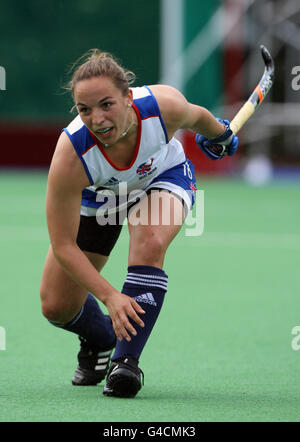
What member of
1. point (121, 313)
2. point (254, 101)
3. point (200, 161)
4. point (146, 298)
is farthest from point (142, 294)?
point (200, 161)

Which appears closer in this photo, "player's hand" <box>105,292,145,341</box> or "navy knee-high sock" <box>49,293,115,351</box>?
"player's hand" <box>105,292,145,341</box>

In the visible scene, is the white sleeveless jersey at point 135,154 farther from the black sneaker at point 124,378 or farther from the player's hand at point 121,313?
the black sneaker at point 124,378

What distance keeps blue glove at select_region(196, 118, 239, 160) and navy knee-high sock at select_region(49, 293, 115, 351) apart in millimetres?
867

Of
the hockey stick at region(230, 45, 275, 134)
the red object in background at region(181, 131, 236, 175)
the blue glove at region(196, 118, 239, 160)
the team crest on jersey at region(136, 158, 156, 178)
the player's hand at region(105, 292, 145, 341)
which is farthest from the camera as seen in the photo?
the red object in background at region(181, 131, 236, 175)

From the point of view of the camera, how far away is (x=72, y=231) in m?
3.73

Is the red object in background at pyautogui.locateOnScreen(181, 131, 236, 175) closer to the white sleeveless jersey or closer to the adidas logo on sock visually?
the white sleeveless jersey

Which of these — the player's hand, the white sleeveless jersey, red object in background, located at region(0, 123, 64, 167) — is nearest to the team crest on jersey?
the white sleeveless jersey

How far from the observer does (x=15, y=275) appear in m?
6.86

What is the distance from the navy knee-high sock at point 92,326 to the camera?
13.8 ft

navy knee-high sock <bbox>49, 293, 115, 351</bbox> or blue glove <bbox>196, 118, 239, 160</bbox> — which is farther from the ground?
blue glove <bbox>196, 118, 239, 160</bbox>

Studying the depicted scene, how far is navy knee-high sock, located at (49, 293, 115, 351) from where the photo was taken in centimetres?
420

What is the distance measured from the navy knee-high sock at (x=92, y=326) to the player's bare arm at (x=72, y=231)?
19.7 inches

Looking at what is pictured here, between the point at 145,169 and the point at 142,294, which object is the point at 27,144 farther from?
the point at 142,294
